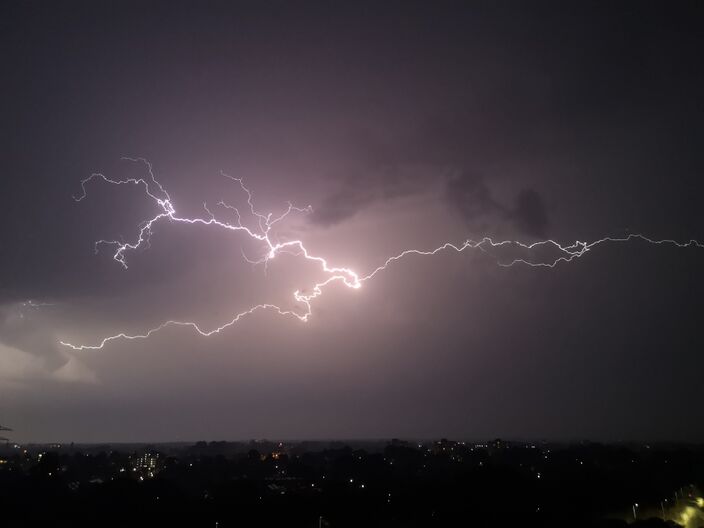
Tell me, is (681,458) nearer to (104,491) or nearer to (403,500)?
(403,500)

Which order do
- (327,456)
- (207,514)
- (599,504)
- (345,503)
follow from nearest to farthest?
(207,514)
(345,503)
(599,504)
(327,456)

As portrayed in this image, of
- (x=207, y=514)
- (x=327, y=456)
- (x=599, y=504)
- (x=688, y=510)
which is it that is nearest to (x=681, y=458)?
(x=688, y=510)

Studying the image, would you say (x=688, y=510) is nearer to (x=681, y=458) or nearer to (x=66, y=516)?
(x=681, y=458)

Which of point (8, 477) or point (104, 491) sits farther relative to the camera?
point (8, 477)

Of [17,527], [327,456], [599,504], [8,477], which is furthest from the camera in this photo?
[327,456]

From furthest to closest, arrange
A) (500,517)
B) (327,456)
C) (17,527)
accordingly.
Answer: (327,456) → (500,517) → (17,527)

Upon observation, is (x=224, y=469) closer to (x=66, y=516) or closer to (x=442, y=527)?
(x=66, y=516)

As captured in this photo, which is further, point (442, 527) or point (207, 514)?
point (207, 514)

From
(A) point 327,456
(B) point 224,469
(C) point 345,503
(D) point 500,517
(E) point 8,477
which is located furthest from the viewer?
(A) point 327,456

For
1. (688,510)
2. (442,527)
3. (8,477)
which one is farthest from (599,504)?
(8,477)
